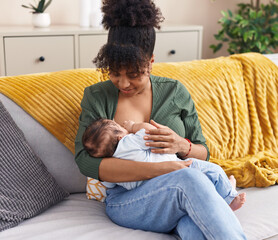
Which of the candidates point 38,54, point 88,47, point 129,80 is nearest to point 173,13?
point 88,47

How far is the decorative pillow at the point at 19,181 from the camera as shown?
1.44m

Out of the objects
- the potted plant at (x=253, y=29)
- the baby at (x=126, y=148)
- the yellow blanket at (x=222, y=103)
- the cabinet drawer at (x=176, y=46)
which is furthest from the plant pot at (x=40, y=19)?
the baby at (x=126, y=148)

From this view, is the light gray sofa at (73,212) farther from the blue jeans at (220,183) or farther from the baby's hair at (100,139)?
the baby's hair at (100,139)

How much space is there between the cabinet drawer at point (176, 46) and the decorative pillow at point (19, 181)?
178cm

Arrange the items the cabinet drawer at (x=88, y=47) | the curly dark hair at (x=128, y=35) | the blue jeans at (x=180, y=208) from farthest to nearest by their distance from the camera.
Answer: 1. the cabinet drawer at (x=88, y=47)
2. the curly dark hair at (x=128, y=35)
3. the blue jeans at (x=180, y=208)

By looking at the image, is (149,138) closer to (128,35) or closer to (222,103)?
(128,35)

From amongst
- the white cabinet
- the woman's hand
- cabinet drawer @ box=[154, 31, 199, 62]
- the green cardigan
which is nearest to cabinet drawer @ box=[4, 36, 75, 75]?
the white cabinet

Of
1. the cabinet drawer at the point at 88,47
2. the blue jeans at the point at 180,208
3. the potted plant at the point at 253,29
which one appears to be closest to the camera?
the blue jeans at the point at 180,208

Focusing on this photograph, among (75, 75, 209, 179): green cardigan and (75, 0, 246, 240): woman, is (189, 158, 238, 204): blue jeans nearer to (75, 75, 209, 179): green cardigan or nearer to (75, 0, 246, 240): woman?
(75, 0, 246, 240): woman

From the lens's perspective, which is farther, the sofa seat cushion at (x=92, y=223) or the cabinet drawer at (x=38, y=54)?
the cabinet drawer at (x=38, y=54)

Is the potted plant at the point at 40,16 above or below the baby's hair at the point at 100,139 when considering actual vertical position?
above

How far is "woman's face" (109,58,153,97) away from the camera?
1.51 meters

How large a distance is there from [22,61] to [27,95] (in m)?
1.14

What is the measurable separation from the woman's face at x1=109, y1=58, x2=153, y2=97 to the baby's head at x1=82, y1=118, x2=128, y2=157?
149 mm
